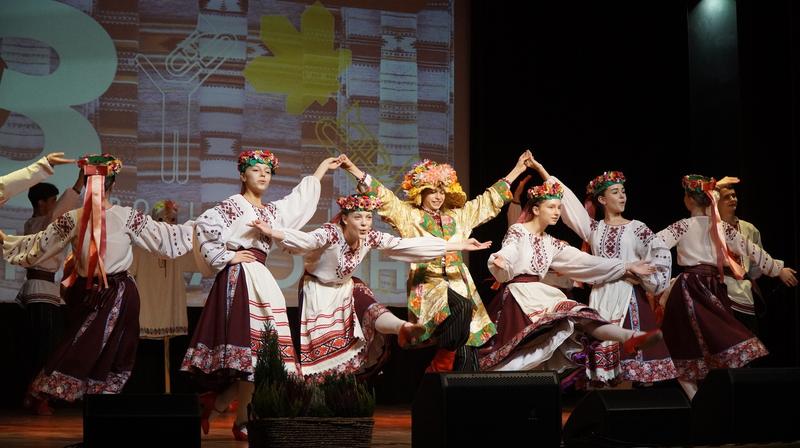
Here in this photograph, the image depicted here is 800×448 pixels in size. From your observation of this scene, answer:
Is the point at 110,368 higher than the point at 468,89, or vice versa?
the point at 468,89

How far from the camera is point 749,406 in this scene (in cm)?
396

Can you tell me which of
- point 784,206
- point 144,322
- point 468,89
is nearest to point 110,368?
point 144,322

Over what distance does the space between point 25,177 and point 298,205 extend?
1316 millimetres

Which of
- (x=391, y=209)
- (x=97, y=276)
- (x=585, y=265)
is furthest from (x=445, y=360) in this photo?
(x=97, y=276)

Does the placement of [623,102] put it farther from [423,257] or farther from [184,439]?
[184,439]

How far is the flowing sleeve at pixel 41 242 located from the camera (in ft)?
16.3

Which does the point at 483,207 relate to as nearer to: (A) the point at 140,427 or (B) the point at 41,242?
(B) the point at 41,242

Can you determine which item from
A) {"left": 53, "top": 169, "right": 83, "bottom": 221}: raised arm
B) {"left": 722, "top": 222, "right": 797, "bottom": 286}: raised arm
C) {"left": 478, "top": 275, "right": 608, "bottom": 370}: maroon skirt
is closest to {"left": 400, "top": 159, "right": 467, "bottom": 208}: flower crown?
{"left": 478, "top": 275, "right": 608, "bottom": 370}: maroon skirt

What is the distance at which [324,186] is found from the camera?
21.9 ft

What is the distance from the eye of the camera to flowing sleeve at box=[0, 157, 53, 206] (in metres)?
4.80

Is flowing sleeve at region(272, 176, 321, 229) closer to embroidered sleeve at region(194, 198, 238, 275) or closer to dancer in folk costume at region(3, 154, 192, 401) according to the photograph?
embroidered sleeve at region(194, 198, 238, 275)

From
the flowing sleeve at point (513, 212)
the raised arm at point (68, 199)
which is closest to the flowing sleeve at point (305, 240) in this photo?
the raised arm at point (68, 199)

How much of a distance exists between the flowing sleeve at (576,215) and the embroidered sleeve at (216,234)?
203cm

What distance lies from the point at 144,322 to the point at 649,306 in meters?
3.00
